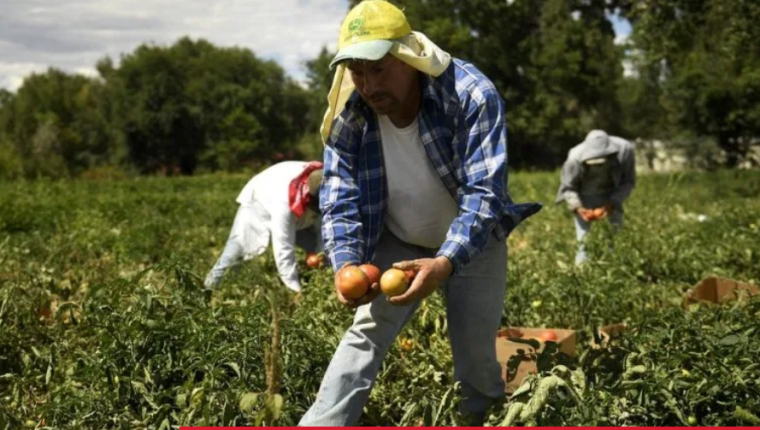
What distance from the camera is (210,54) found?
6400 cm

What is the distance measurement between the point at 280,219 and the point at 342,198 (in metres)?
2.59

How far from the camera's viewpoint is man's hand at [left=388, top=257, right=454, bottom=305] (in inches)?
114

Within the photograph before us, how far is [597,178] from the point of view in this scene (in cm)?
782

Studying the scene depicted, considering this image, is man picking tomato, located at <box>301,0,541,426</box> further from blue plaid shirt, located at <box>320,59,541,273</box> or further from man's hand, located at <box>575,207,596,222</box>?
man's hand, located at <box>575,207,596,222</box>

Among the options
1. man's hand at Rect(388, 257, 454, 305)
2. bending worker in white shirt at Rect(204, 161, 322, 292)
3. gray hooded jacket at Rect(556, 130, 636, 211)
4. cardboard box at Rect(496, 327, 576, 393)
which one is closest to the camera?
man's hand at Rect(388, 257, 454, 305)

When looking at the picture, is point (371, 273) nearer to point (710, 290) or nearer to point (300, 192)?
point (300, 192)

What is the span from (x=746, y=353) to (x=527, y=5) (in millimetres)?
40391

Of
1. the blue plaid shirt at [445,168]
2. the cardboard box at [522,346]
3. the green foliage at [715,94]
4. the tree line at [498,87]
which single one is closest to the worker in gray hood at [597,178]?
the cardboard box at [522,346]

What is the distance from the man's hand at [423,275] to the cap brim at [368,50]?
2.20ft

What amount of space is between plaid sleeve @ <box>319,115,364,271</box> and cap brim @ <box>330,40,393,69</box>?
0.35 meters

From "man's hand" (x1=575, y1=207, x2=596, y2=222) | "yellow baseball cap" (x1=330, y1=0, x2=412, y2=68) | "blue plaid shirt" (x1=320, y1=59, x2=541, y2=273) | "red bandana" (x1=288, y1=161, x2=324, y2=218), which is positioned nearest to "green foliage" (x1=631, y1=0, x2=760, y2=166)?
"man's hand" (x1=575, y1=207, x2=596, y2=222)

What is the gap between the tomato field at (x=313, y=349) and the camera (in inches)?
124

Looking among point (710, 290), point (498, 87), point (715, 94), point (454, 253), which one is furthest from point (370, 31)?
point (498, 87)

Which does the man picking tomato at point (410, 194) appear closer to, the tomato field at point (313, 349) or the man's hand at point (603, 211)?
the tomato field at point (313, 349)
